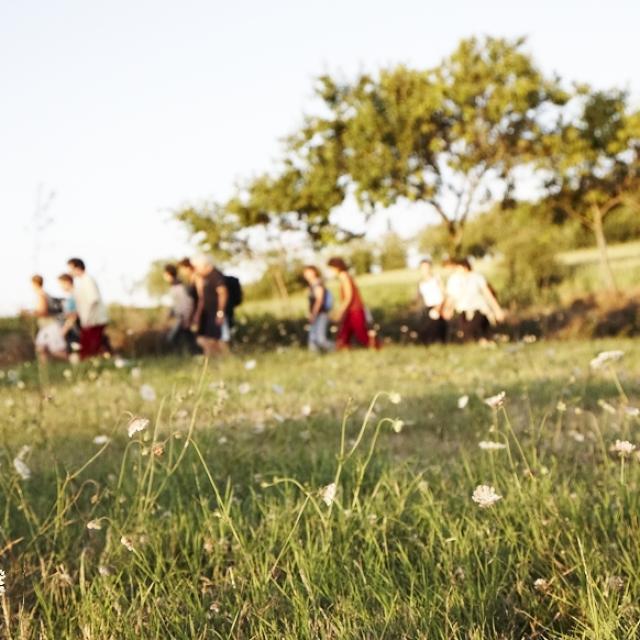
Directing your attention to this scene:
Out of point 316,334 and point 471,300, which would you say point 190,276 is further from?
point 471,300

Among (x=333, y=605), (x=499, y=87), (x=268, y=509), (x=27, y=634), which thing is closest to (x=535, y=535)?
(x=333, y=605)

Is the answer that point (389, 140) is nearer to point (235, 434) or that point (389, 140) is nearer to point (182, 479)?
point (235, 434)

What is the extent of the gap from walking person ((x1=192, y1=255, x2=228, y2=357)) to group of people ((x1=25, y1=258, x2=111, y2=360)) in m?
1.57

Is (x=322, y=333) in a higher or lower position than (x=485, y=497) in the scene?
lower

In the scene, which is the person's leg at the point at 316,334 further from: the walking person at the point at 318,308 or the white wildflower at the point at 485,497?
the white wildflower at the point at 485,497

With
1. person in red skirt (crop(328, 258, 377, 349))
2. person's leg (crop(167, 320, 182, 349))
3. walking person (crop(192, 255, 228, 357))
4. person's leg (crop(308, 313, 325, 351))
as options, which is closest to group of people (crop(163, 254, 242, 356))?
walking person (crop(192, 255, 228, 357))

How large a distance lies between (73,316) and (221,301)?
2814mm

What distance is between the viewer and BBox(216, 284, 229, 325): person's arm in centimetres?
1703

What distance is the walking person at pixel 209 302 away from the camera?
1703 cm

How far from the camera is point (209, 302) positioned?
17.1 meters

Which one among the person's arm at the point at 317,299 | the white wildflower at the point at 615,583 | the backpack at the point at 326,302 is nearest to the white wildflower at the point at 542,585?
the white wildflower at the point at 615,583

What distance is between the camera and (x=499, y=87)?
31.1m

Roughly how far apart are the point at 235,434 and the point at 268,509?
8.84ft

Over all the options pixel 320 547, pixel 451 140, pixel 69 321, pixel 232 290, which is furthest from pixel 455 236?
pixel 320 547
